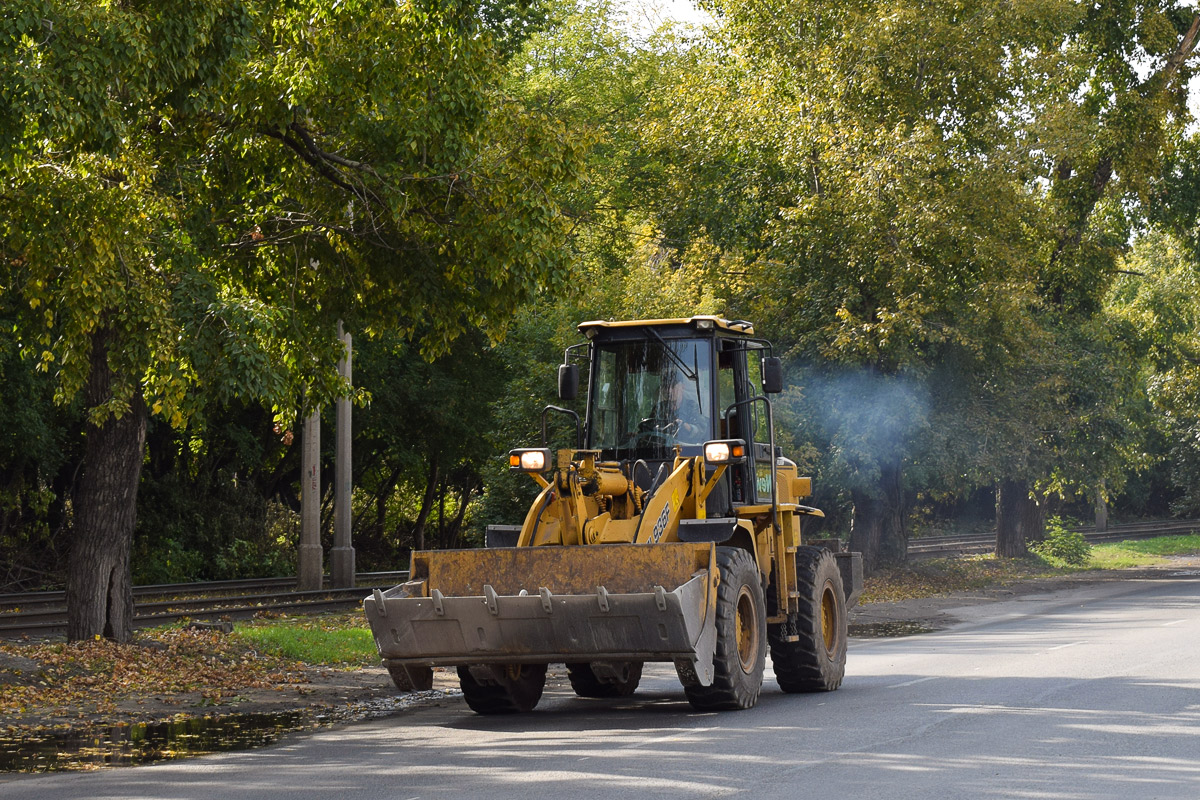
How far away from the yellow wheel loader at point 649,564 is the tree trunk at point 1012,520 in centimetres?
2788

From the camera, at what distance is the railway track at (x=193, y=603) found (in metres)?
21.1

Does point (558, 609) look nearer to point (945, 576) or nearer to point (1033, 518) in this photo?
point (945, 576)

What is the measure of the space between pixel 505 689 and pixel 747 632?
219 centimetres

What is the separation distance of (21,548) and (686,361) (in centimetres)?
2496

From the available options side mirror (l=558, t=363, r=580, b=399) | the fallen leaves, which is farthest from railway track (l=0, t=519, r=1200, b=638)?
side mirror (l=558, t=363, r=580, b=399)

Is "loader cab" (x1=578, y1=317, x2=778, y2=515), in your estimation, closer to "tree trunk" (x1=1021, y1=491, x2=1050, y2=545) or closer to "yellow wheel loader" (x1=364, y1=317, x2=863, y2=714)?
"yellow wheel loader" (x1=364, y1=317, x2=863, y2=714)

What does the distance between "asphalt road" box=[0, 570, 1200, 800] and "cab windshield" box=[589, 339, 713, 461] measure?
241cm

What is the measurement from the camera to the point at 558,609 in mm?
11039

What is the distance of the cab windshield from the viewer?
13.3 metres

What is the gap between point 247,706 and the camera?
45.2ft

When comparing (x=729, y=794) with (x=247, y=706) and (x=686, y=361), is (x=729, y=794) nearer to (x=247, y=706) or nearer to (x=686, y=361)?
(x=686, y=361)

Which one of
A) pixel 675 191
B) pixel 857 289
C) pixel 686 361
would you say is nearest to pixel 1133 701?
pixel 686 361

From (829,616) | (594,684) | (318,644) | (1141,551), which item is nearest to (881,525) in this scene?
(318,644)

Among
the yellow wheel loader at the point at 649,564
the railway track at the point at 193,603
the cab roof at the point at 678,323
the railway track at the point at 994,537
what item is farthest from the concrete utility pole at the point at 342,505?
the railway track at the point at 994,537
